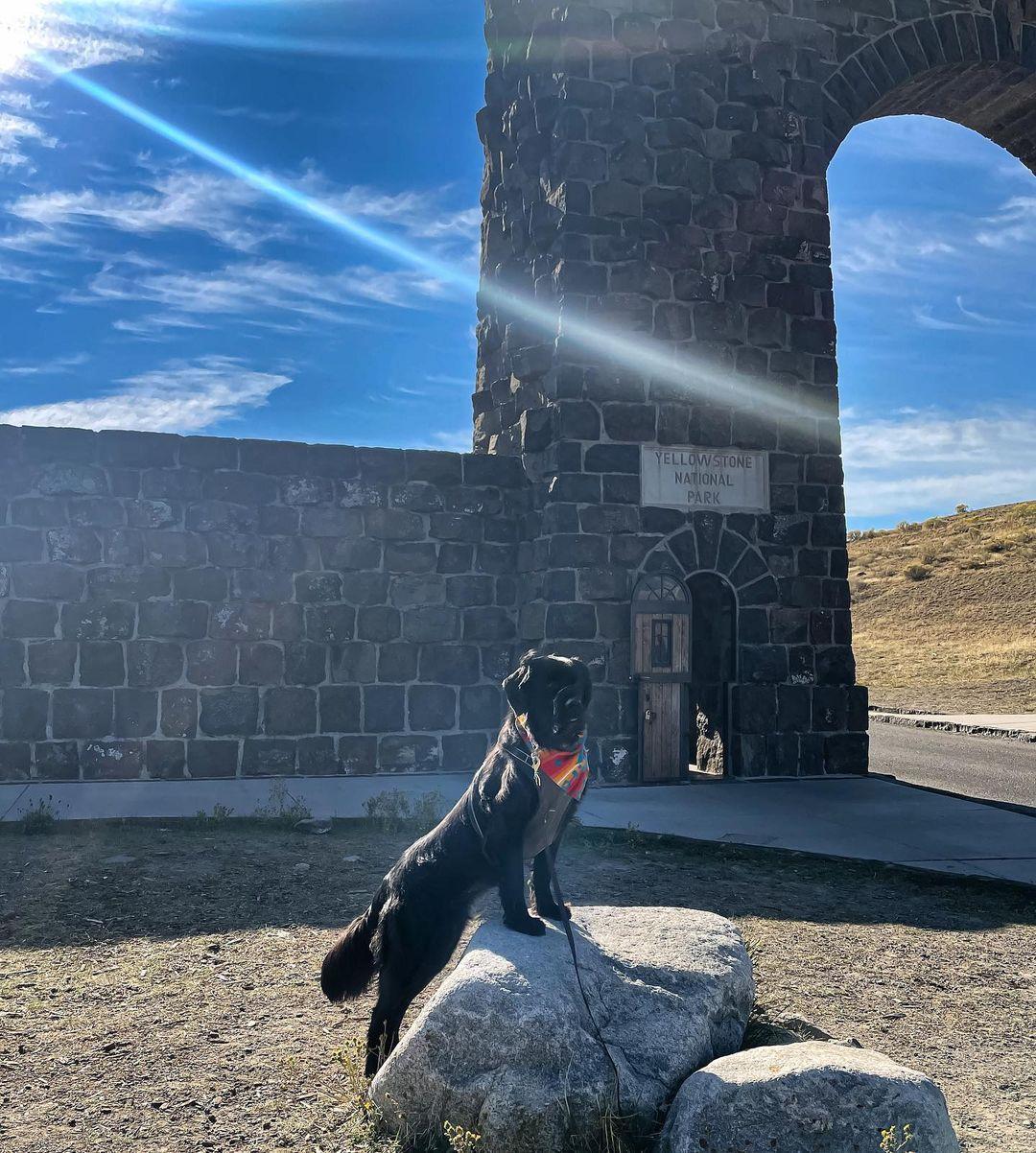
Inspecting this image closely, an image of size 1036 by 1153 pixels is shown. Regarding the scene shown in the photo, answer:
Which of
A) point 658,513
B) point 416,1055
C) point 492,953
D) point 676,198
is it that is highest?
point 676,198

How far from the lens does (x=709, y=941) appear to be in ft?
12.9

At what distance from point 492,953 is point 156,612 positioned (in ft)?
24.0

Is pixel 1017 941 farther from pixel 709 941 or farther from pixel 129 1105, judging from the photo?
pixel 129 1105

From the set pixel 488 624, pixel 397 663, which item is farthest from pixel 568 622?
pixel 397 663

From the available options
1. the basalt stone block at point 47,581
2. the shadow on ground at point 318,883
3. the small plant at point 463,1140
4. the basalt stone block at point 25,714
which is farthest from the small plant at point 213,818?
the small plant at point 463,1140

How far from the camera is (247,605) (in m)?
10.3

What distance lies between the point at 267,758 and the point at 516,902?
275 inches

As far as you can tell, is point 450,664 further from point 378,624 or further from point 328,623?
point 328,623

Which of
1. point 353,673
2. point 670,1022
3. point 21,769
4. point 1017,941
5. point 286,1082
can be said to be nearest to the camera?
point 670,1022

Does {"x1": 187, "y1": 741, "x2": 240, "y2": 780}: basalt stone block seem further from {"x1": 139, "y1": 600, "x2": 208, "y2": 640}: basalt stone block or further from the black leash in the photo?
the black leash

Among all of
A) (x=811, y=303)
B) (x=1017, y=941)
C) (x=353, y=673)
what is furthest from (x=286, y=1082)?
(x=811, y=303)

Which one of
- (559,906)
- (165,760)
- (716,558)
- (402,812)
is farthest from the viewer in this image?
(716,558)

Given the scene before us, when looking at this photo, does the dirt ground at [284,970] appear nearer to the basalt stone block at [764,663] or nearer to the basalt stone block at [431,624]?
the basalt stone block at [431,624]

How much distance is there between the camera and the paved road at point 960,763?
10.8 m
